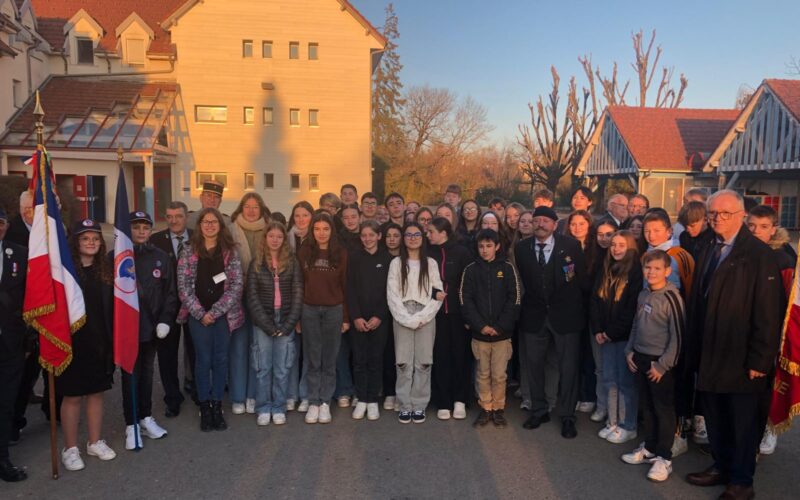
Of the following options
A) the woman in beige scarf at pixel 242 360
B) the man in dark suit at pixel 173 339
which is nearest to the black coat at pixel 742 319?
the woman in beige scarf at pixel 242 360

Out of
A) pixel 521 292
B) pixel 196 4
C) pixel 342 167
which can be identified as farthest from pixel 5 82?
pixel 521 292

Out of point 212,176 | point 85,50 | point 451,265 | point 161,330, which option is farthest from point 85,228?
point 85,50

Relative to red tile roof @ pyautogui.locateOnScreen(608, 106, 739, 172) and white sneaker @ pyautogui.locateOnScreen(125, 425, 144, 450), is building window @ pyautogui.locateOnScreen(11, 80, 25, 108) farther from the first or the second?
red tile roof @ pyautogui.locateOnScreen(608, 106, 739, 172)

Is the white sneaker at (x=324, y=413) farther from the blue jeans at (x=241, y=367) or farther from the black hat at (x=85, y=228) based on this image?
the black hat at (x=85, y=228)

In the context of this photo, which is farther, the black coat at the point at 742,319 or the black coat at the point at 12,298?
the black coat at the point at 12,298

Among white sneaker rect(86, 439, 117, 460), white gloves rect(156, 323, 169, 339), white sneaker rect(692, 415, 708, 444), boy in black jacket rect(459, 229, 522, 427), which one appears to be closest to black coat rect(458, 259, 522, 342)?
boy in black jacket rect(459, 229, 522, 427)

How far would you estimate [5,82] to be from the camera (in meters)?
23.1

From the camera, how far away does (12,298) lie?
4234mm

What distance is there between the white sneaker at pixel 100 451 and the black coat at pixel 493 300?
3.22m

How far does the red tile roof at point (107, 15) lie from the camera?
90.8 ft

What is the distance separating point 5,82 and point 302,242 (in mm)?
24115

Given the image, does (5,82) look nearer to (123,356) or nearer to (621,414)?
(123,356)

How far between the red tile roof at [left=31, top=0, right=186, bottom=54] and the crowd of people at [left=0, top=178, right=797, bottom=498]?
26.2 metres

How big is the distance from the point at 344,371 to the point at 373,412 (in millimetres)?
607
